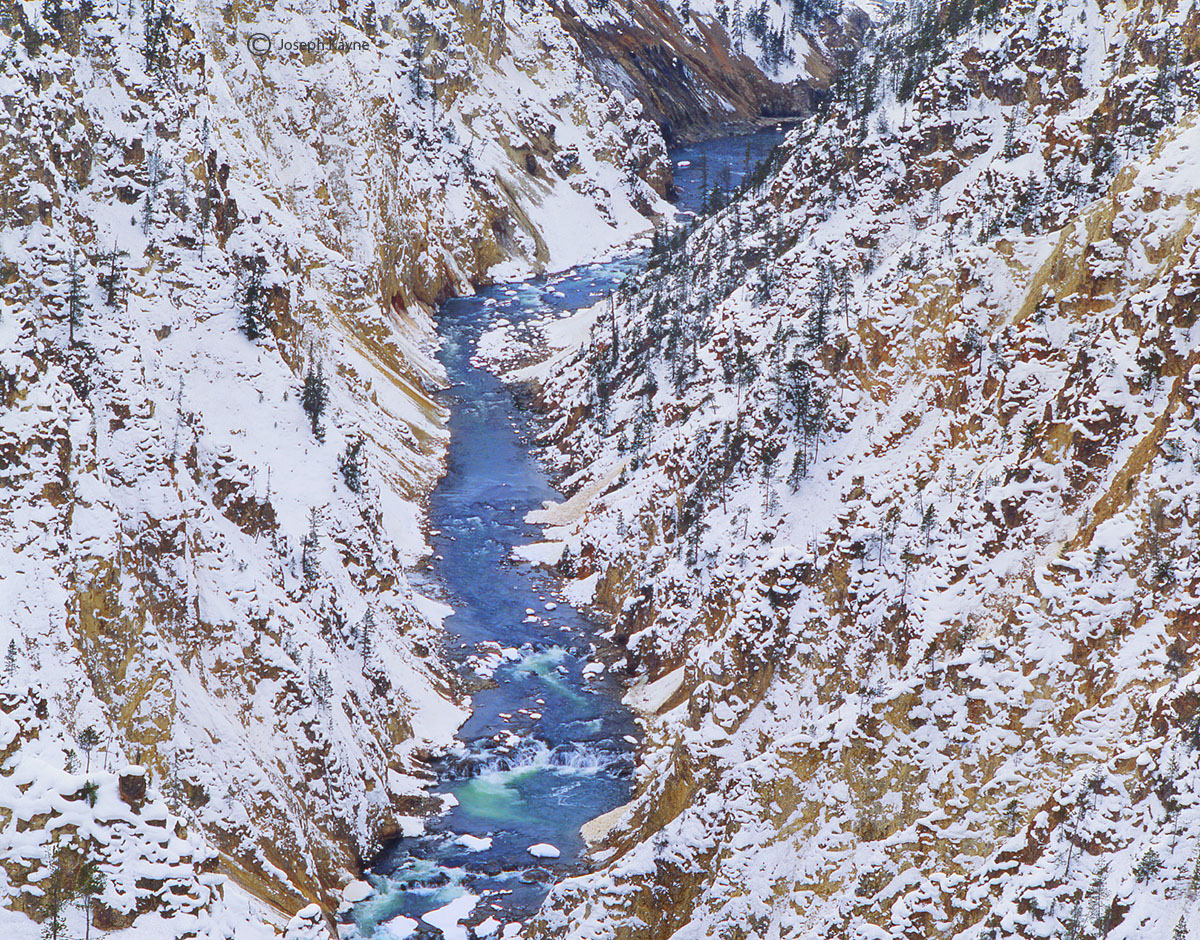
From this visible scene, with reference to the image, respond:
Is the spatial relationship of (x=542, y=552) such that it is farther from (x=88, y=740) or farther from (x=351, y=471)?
(x=88, y=740)

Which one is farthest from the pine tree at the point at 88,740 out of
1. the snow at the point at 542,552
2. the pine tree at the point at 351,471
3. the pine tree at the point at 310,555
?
the snow at the point at 542,552

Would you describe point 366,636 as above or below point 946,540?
below

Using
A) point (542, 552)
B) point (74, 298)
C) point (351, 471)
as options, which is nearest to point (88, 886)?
point (74, 298)

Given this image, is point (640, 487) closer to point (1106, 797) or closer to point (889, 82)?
point (889, 82)

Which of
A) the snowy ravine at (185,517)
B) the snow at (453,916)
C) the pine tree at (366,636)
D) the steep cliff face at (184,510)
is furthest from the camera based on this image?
the pine tree at (366,636)

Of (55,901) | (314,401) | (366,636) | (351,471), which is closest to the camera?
(55,901)

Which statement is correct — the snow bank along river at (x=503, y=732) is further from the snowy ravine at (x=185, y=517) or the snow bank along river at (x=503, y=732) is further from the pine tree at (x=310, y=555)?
the pine tree at (x=310, y=555)
